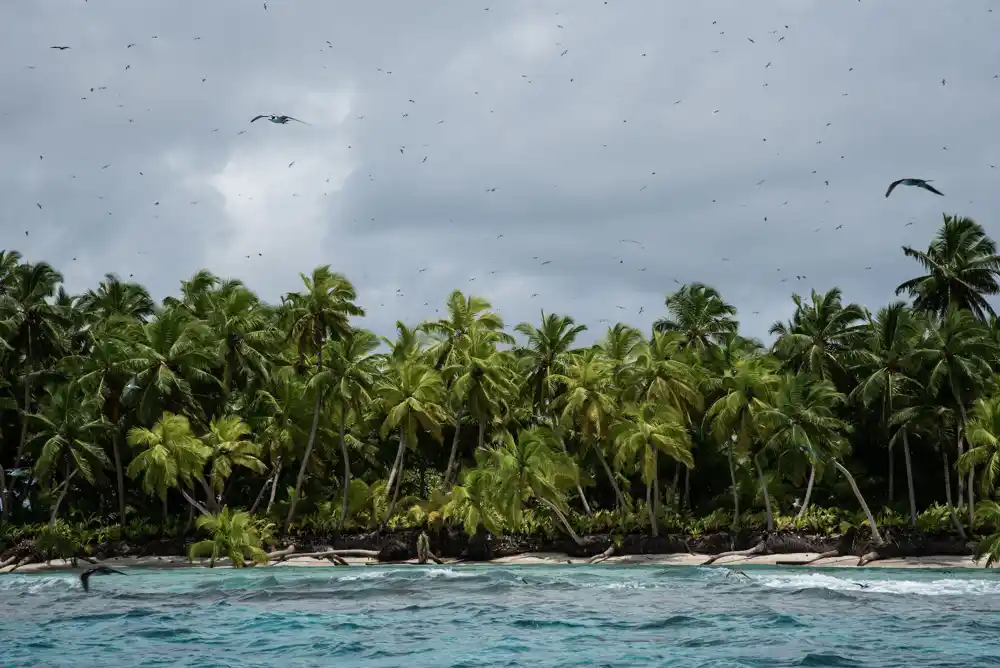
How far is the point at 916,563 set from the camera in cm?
4256

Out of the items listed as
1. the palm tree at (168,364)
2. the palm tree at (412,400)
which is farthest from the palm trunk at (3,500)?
the palm tree at (412,400)

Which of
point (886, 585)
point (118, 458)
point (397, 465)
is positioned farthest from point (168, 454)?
point (886, 585)

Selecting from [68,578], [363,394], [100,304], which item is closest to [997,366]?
[363,394]

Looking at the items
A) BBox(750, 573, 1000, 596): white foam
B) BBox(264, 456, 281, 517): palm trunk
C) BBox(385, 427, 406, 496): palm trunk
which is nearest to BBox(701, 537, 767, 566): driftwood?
BBox(750, 573, 1000, 596): white foam

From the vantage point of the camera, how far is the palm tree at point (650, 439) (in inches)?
1823

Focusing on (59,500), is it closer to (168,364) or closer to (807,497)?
(168,364)

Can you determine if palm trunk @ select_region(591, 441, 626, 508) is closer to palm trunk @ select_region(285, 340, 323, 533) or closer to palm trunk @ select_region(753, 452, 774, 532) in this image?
palm trunk @ select_region(753, 452, 774, 532)

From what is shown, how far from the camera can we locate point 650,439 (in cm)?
4669

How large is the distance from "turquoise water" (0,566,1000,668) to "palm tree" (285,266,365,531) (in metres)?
17.4

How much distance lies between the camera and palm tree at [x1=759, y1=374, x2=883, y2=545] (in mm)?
43844

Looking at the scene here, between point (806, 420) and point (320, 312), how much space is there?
23.4m

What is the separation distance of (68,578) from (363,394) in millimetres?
15155

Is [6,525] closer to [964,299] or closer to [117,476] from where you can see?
[117,476]

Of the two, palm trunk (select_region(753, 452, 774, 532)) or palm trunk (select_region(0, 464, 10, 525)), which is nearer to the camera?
palm trunk (select_region(753, 452, 774, 532))
